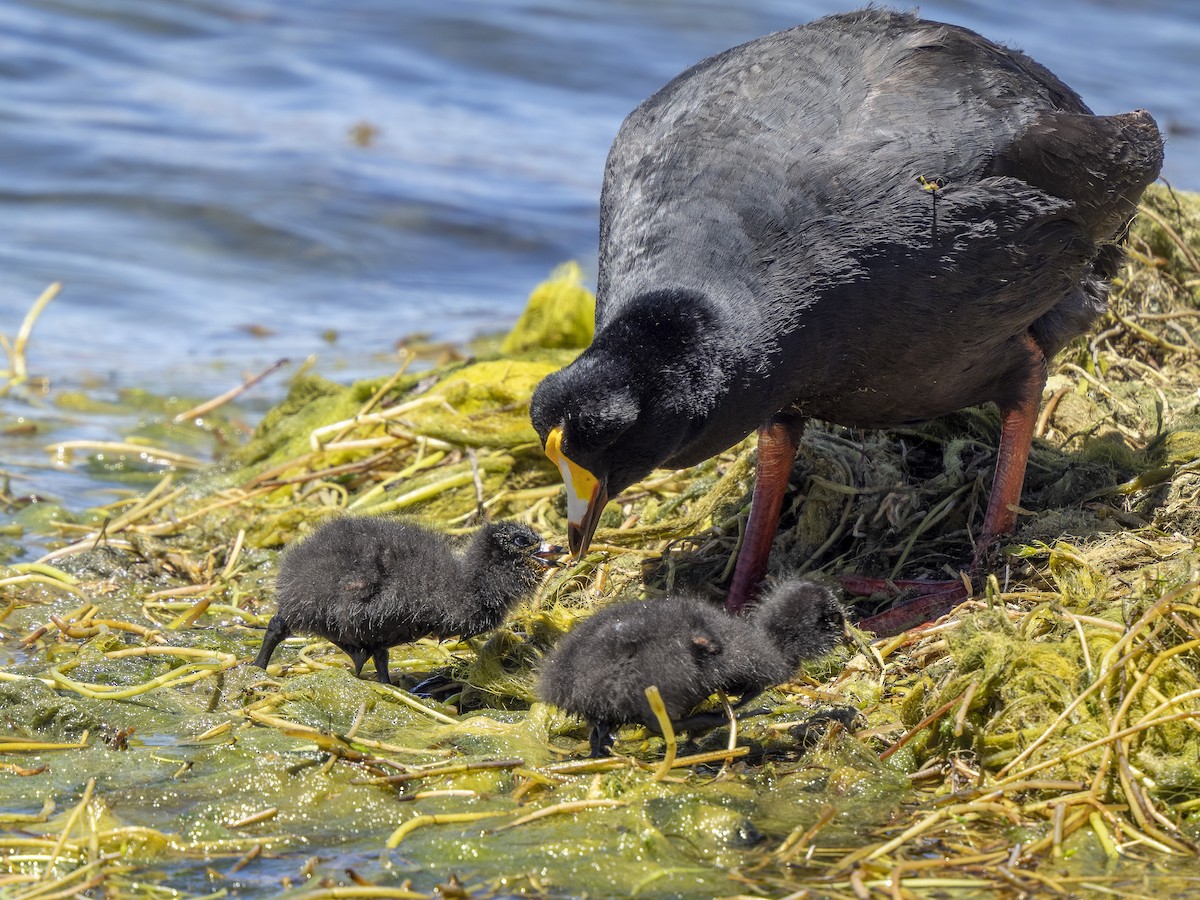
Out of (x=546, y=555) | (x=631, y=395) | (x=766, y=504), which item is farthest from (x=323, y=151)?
(x=631, y=395)

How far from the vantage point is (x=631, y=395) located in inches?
179

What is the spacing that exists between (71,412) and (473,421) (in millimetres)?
3493

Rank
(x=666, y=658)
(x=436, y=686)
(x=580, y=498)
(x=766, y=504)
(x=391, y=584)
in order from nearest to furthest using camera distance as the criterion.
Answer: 1. (x=666, y=658)
2. (x=580, y=498)
3. (x=391, y=584)
4. (x=436, y=686)
5. (x=766, y=504)

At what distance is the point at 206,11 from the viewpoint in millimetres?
19578

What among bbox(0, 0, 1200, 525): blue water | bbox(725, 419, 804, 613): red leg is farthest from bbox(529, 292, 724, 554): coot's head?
bbox(0, 0, 1200, 525): blue water

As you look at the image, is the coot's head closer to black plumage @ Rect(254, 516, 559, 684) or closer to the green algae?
black plumage @ Rect(254, 516, 559, 684)

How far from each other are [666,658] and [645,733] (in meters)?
0.45

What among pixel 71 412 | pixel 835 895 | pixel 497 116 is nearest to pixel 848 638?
pixel 835 895

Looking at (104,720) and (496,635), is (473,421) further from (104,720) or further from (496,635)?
A: (104,720)

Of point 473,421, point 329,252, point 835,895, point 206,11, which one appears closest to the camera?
point 835,895

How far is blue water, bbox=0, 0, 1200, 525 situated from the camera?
11.4 meters

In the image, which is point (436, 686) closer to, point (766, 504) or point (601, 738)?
point (601, 738)

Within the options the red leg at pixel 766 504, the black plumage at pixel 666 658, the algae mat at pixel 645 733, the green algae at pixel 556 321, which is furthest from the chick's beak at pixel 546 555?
the green algae at pixel 556 321

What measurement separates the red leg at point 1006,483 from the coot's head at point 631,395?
1183mm
